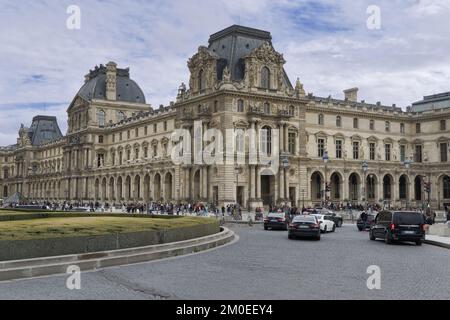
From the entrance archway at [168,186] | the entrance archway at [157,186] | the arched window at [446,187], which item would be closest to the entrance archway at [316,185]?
the arched window at [446,187]

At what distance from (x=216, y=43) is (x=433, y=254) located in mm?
54426

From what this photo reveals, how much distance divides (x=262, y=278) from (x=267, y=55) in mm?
55662

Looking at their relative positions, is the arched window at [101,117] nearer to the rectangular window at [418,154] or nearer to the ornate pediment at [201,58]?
the ornate pediment at [201,58]

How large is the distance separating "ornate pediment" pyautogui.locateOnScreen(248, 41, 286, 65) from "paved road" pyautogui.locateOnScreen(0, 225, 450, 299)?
155 ft

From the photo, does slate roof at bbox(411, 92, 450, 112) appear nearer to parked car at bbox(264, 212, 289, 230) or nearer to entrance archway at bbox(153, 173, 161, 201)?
entrance archway at bbox(153, 173, 161, 201)

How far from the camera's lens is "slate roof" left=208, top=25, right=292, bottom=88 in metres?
68.4

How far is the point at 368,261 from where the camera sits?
20031 millimetres

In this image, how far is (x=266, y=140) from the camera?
6775cm

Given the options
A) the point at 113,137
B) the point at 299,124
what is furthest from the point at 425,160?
the point at 113,137

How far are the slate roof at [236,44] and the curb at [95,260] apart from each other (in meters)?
47.2

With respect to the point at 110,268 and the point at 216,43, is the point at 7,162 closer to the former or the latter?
the point at 216,43

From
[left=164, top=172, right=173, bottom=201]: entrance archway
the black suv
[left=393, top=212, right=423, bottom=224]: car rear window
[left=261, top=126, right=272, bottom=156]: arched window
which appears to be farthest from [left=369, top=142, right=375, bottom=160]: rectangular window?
[left=393, top=212, right=423, bottom=224]: car rear window

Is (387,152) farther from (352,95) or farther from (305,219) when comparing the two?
(305,219)
